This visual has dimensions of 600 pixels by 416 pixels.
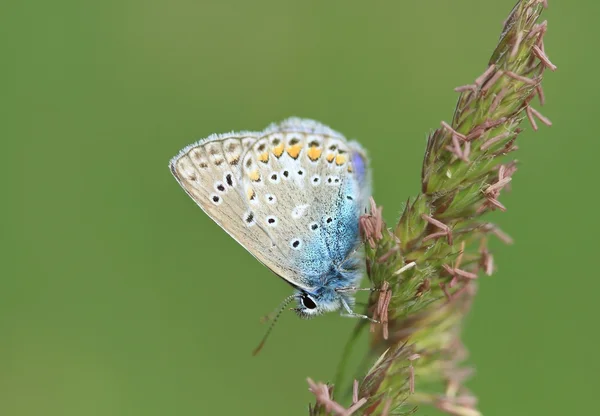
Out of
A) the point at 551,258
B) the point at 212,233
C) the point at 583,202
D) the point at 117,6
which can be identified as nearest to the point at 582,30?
the point at 583,202

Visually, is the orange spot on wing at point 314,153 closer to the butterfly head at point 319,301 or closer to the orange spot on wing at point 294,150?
the orange spot on wing at point 294,150

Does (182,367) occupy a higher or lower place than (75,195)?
lower

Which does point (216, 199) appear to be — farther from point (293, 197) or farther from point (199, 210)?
point (199, 210)

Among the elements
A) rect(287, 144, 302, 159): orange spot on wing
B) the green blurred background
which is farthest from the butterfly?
the green blurred background

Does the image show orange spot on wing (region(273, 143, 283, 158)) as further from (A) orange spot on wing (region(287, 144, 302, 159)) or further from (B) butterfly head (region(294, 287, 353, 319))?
(B) butterfly head (region(294, 287, 353, 319))

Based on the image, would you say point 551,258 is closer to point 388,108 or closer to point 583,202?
point 583,202

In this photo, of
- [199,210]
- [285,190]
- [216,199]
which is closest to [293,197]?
[285,190]
